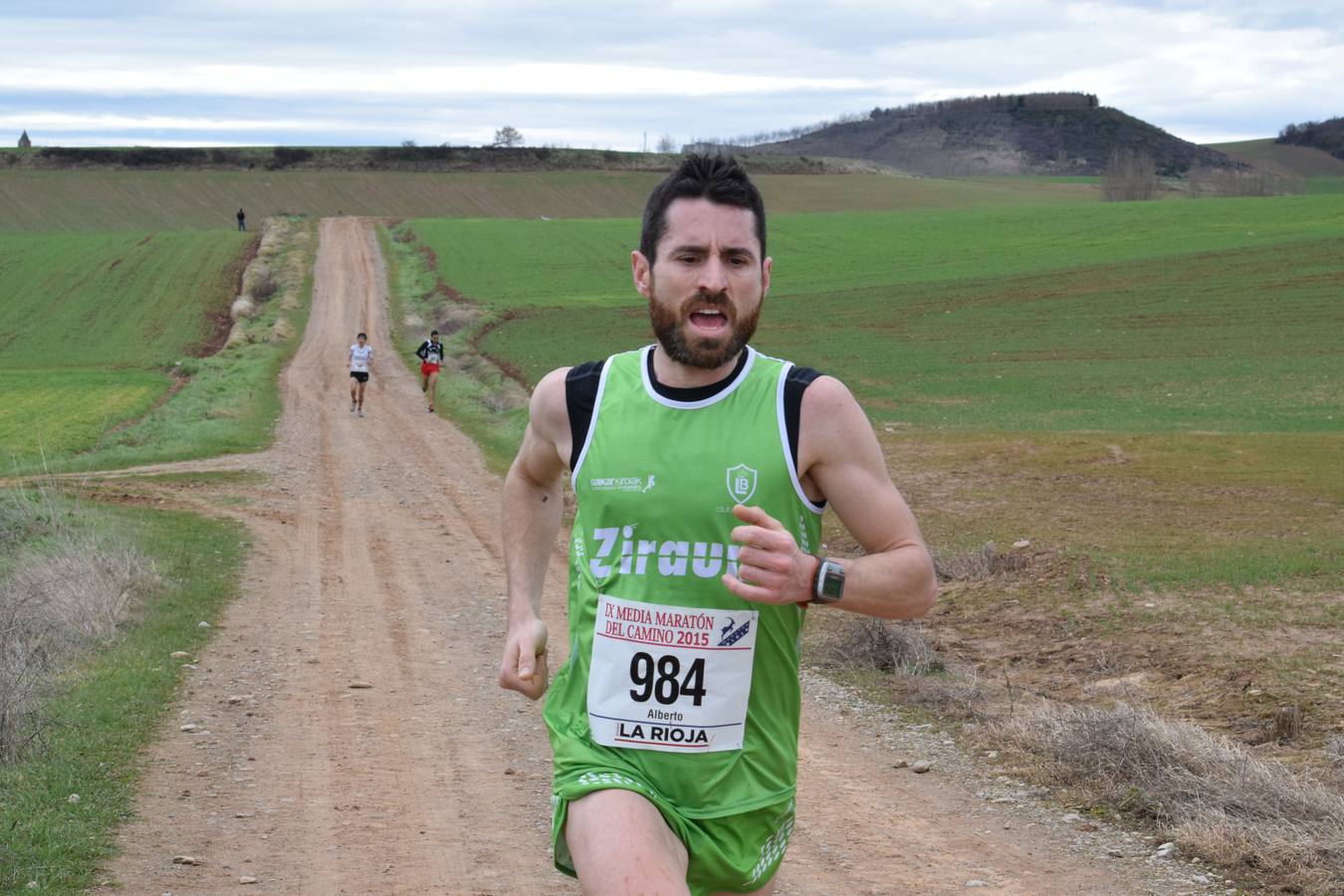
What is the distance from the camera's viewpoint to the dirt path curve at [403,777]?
6355 millimetres

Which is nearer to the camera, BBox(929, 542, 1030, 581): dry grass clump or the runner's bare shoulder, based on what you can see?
the runner's bare shoulder

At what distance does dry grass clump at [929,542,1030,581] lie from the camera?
43.6 feet

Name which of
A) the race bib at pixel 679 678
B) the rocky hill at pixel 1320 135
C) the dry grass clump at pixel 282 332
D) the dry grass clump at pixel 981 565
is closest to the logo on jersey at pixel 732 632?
the race bib at pixel 679 678

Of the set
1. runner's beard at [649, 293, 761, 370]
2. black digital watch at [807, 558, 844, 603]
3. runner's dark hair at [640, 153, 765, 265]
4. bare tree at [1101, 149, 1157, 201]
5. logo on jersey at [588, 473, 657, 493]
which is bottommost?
black digital watch at [807, 558, 844, 603]

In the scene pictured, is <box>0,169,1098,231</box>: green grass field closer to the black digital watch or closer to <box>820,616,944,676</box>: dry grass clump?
<box>820,616,944,676</box>: dry grass clump

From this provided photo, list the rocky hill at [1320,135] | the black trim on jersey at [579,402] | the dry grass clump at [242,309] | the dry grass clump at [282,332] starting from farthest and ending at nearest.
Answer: the rocky hill at [1320,135], the dry grass clump at [242,309], the dry grass clump at [282,332], the black trim on jersey at [579,402]

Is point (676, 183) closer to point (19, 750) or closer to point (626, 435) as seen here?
point (626, 435)

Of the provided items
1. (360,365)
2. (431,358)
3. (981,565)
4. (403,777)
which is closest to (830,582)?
(403,777)

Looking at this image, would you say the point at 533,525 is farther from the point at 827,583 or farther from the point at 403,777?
the point at 403,777

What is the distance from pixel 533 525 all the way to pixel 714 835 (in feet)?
3.37

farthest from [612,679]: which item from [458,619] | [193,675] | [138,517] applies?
[138,517]

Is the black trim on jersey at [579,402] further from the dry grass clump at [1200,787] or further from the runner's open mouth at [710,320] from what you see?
the dry grass clump at [1200,787]

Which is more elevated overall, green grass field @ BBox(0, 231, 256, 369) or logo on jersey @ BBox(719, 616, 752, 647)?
logo on jersey @ BBox(719, 616, 752, 647)

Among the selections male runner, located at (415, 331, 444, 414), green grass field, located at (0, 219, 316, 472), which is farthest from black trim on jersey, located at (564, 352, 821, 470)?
male runner, located at (415, 331, 444, 414)
